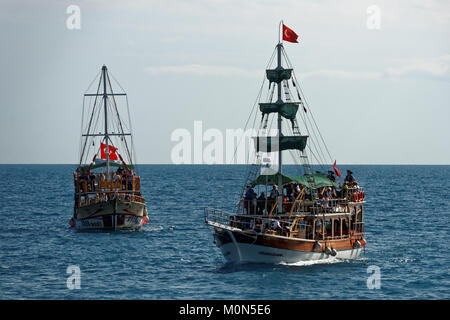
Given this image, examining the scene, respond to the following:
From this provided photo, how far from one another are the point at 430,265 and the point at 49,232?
3451 cm

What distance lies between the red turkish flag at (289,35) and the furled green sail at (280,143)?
647cm

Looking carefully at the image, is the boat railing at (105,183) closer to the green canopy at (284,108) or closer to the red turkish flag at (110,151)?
the red turkish flag at (110,151)

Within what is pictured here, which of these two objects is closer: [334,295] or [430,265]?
[334,295]

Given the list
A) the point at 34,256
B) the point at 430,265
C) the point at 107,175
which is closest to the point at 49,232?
the point at 107,175

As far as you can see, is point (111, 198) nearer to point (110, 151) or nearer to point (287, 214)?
point (110, 151)

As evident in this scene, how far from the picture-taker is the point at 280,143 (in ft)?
156

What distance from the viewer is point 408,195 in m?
123

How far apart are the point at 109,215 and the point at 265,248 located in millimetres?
23869

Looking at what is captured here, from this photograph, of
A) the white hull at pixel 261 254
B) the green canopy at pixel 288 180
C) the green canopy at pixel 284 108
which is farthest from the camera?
the green canopy at pixel 284 108

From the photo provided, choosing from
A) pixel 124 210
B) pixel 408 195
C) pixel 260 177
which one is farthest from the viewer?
pixel 408 195

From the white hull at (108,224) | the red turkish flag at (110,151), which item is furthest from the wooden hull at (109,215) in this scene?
the red turkish flag at (110,151)

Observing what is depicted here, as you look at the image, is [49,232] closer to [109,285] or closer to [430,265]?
[109,285]

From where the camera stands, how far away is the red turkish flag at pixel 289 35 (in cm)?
4694

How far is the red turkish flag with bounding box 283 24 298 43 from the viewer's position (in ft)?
154
